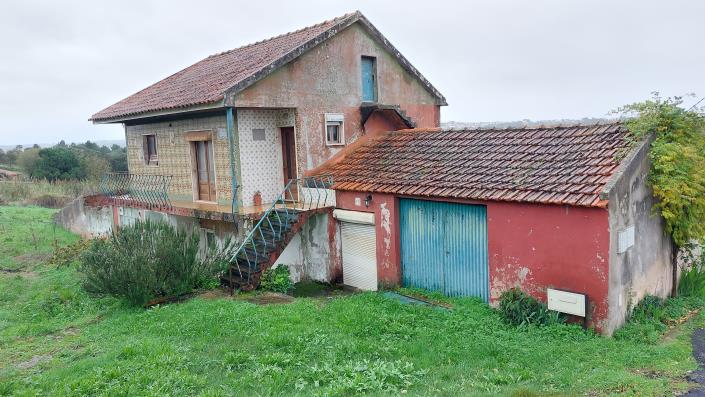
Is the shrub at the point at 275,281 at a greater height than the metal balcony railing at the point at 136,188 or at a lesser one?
lesser

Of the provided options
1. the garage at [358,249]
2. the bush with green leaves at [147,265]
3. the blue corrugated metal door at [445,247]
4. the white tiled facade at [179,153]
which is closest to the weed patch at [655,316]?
the blue corrugated metal door at [445,247]

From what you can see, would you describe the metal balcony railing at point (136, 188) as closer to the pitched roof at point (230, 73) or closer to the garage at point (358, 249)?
the pitched roof at point (230, 73)

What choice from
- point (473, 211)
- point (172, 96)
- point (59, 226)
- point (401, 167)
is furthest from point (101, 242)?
point (59, 226)

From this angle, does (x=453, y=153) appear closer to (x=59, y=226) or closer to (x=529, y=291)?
(x=529, y=291)

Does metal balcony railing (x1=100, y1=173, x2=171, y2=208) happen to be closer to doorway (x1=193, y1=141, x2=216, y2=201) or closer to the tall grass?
doorway (x1=193, y1=141, x2=216, y2=201)

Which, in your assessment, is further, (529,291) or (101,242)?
(101,242)

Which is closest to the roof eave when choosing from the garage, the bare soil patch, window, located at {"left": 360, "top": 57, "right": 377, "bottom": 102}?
the garage

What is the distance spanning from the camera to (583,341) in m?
8.49

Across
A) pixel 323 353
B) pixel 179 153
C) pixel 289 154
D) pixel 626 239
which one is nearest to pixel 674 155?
pixel 626 239

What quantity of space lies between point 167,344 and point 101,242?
5132mm

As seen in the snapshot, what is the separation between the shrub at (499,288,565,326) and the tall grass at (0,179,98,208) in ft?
95.8

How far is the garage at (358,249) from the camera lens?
41.8ft

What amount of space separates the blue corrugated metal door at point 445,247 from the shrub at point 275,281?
279 cm

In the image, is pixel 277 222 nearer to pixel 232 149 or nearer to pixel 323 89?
pixel 232 149
